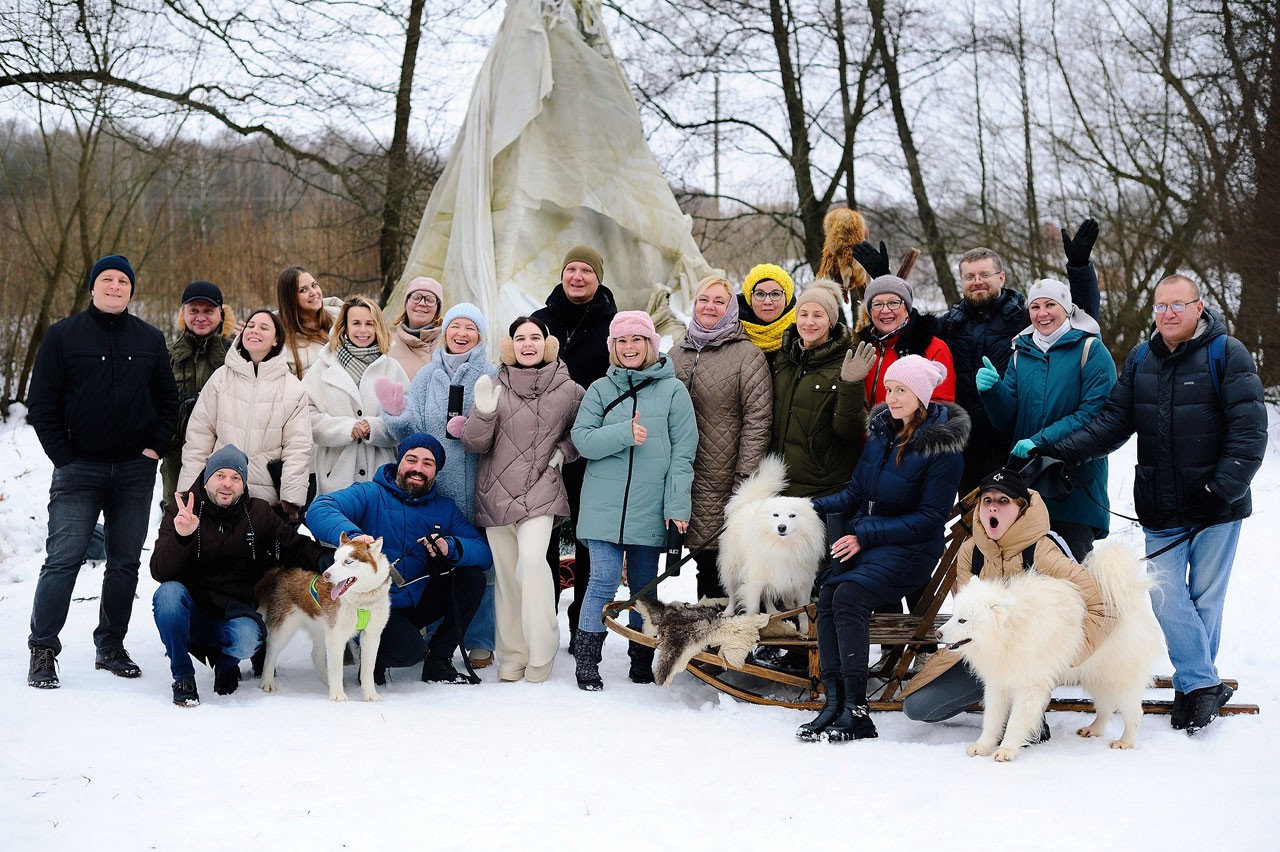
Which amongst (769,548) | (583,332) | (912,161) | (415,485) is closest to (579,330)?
(583,332)

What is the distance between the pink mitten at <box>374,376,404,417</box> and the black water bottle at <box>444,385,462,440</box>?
0.79 ft

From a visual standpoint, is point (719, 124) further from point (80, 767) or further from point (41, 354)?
point (80, 767)

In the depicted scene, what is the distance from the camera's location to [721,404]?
4.80m

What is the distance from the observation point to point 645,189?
8469 millimetres

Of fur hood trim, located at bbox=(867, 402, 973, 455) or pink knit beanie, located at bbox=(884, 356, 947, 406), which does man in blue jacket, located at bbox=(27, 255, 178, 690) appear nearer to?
pink knit beanie, located at bbox=(884, 356, 947, 406)

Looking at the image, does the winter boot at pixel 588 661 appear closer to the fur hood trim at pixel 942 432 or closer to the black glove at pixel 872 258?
the fur hood trim at pixel 942 432

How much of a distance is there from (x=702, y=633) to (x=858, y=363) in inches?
52.0

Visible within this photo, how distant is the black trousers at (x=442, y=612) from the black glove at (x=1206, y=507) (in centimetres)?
305

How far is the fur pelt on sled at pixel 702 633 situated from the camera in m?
4.26

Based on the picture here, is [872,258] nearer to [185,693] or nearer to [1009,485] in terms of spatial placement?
[1009,485]

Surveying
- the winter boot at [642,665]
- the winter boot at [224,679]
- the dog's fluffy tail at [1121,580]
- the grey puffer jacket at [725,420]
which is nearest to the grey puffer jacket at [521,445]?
the grey puffer jacket at [725,420]

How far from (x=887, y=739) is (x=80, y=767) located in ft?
9.28

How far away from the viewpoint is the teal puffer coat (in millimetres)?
4707

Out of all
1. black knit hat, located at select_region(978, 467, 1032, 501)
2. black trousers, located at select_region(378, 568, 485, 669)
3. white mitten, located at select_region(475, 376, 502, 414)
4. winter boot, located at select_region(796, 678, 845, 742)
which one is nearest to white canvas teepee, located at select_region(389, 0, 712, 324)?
white mitten, located at select_region(475, 376, 502, 414)
